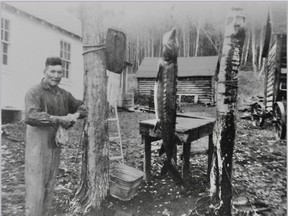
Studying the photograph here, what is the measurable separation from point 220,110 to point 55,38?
3.70 metres

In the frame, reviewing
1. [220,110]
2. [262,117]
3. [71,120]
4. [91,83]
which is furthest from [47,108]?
[262,117]

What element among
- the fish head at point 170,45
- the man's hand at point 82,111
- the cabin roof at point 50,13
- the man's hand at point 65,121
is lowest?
the man's hand at point 65,121

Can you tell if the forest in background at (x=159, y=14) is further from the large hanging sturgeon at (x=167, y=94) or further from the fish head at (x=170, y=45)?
the large hanging sturgeon at (x=167, y=94)

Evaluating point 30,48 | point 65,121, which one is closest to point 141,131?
point 65,121

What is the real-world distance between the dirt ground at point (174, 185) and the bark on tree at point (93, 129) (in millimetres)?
164

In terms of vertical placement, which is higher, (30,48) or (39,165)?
(30,48)

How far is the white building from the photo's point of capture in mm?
3119

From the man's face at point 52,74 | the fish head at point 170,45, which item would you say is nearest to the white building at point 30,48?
the man's face at point 52,74

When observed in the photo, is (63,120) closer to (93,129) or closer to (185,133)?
(93,129)

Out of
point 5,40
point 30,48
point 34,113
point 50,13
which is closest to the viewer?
point 34,113

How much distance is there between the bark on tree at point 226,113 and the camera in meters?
2.50

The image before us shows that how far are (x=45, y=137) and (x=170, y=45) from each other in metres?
1.40

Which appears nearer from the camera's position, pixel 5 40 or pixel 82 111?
pixel 82 111

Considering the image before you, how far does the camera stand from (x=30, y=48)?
11.4ft
